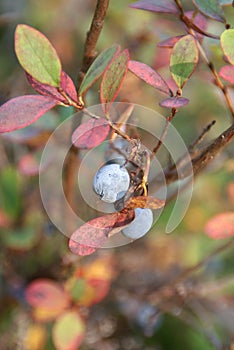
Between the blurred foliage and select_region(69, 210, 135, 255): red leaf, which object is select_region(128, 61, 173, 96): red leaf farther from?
the blurred foliage

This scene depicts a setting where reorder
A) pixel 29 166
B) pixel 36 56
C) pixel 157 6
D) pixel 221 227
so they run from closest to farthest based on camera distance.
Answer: pixel 36 56 < pixel 157 6 < pixel 221 227 < pixel 29 166

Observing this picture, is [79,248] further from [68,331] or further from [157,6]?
[68,331]

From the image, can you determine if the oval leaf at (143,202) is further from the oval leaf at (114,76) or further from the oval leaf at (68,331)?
the oval leaf at (68,331)

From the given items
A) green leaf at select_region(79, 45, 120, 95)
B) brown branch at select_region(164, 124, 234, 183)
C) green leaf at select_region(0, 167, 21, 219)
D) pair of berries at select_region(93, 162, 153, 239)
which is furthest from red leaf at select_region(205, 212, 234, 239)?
green leaf at select_region(0, 167, 21, 219)

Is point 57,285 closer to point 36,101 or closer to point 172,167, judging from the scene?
point 172,167

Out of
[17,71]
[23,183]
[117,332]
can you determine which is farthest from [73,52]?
[117,332]

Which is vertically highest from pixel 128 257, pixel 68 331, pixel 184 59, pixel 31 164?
pixel 184 59

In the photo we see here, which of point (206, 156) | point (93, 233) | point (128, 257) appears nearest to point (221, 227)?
point (206, 156)
